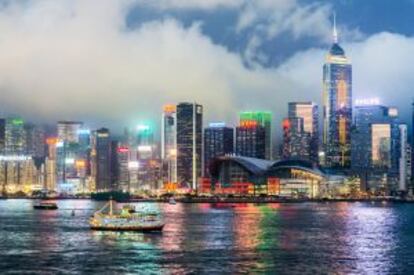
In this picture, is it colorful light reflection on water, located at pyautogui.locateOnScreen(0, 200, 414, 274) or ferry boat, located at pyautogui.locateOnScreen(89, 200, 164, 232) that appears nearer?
colorful light reflection on water, located at pyautogui.locateOnScreen(0, 200, 414, 274)

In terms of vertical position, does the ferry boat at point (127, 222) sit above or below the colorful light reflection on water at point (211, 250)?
above

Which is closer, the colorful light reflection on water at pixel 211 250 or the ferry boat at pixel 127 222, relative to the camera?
the colorful light reflection on water at pixel 211 250

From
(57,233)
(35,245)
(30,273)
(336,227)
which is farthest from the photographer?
(336,227)

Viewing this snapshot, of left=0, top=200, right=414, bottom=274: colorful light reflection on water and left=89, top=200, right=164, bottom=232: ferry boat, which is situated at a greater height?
left=89, top=200, right=164, bottom=232: ferry boat

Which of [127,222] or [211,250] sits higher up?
[127,222]

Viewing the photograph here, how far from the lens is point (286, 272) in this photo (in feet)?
225

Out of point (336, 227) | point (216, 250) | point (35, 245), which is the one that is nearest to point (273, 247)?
point (216, 250)

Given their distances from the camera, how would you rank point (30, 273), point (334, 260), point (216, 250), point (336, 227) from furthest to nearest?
point (336, 227)
point (216, 250)
point (334, 260)
point (30, 273)

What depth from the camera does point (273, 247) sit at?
296 ft

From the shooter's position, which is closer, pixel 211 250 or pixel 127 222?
pixel 211 250

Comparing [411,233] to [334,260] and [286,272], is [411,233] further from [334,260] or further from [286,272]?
[286,272]

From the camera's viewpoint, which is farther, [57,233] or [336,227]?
[336,227]

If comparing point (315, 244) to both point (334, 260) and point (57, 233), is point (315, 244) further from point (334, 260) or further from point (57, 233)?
point (57, 233)

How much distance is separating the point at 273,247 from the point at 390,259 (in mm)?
14727
